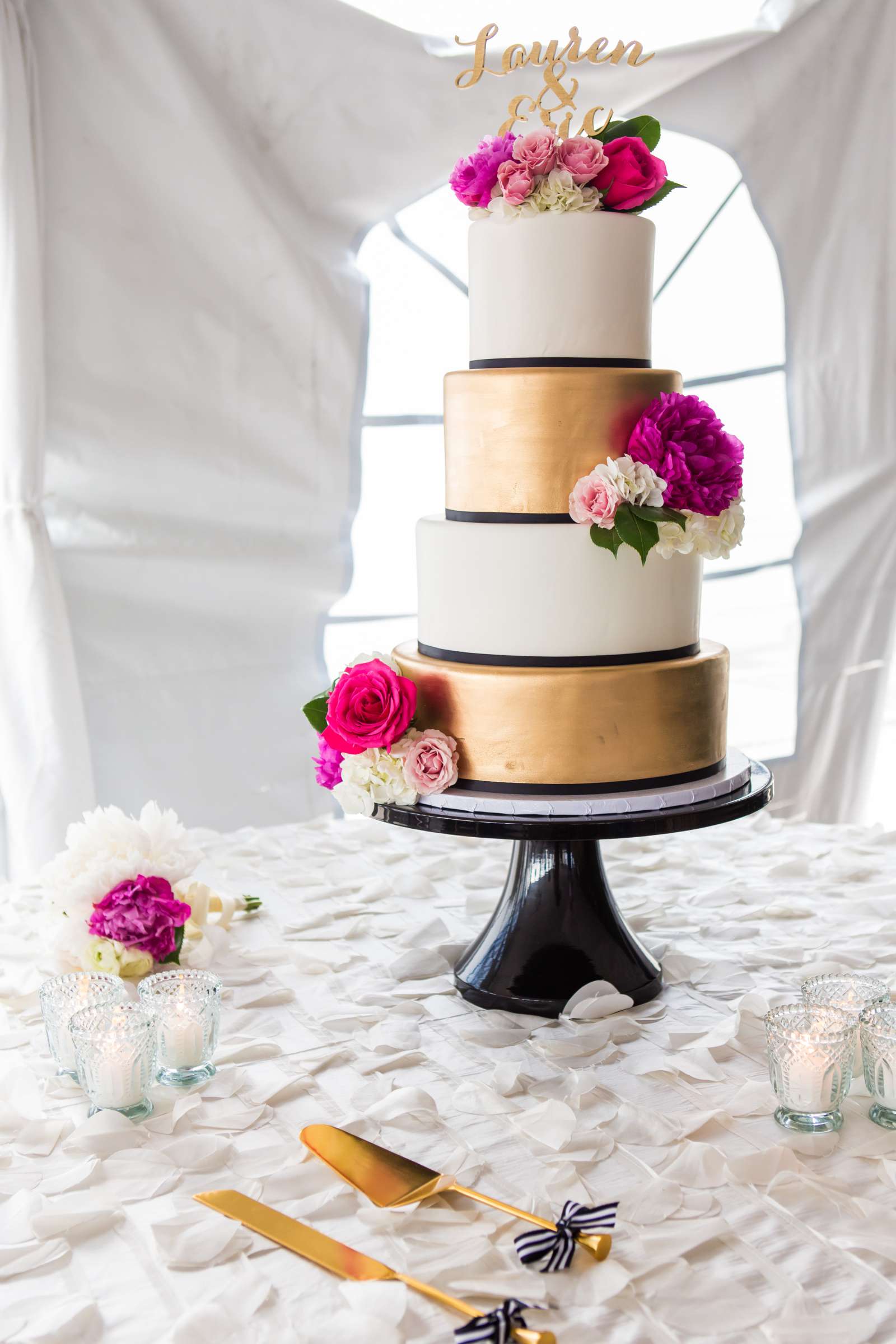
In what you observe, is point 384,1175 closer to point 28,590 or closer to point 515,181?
point 515,181

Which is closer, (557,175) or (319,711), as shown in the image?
(557,175)

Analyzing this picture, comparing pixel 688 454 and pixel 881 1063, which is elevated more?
pixel 688 454

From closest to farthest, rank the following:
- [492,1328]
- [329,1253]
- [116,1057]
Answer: [492,1328]
[329,1253]
[116,1057]

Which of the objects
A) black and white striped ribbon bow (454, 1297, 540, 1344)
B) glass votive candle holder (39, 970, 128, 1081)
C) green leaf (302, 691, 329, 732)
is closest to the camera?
black and white striped ribbon bow (454, 1297, 540, 1344)

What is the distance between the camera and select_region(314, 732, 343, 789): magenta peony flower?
152cm

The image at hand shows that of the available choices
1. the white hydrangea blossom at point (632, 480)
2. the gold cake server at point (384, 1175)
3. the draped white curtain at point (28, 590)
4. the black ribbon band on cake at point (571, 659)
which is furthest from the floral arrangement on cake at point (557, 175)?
the draped white curtain at point (28, 590)

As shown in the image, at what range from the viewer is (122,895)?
4.75 ft

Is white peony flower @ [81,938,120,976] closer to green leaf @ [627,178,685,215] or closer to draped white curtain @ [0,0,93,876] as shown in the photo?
green leaf @ [627,178,685,215]

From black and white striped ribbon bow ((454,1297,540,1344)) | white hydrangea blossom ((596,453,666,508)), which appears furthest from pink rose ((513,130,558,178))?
black and white striped ribbon bow ((454,1297,540,1344))

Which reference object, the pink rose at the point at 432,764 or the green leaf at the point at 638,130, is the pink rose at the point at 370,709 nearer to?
the pink rose at the point at 432,764

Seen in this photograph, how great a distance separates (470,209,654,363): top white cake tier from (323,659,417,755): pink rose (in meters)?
0.41

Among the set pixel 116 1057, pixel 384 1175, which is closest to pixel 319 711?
pixel 116 1057

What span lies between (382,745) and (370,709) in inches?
1.8

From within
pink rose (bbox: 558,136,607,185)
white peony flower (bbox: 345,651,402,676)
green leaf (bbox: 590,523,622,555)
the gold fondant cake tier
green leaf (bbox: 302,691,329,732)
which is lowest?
green leaf (bbox: 302,691,329,732)
